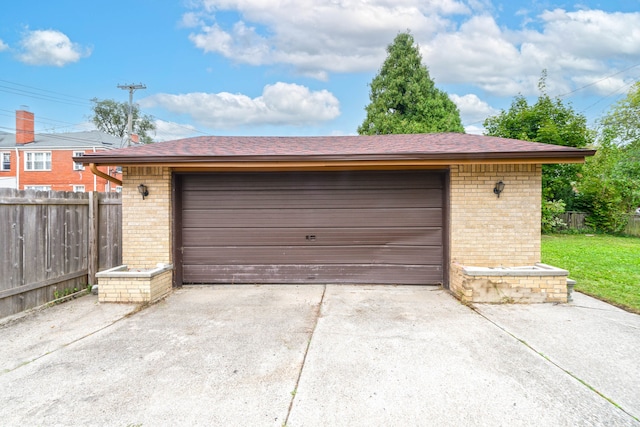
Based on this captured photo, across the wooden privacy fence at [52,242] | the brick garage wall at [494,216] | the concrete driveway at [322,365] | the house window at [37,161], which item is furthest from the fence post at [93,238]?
the house window at [37,161]

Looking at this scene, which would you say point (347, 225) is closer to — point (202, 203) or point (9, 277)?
point (202, 203)

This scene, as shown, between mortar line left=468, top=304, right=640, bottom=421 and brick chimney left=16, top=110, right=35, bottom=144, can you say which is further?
brick chimney left=16, top=110, right=35, bottom=144

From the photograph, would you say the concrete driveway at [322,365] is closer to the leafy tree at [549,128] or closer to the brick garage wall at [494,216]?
the brick garage wall at [494,216]

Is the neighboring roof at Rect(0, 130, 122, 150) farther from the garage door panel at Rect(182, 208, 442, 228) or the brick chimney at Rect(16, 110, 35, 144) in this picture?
the garage door panel at Rect(182, 208, 442, 228)

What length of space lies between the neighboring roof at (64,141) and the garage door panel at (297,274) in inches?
931

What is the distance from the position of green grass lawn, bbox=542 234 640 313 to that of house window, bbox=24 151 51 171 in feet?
96.3

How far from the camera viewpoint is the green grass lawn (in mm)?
5082

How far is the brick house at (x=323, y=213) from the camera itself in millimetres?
5047

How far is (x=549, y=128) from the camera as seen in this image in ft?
42.4

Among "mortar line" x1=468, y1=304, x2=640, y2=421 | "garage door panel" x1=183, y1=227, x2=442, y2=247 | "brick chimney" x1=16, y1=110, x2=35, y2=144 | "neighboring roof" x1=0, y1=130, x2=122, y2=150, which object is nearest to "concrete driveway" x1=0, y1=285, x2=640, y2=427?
"mortar line" x1=468, y1=304, x2=640, y2=421

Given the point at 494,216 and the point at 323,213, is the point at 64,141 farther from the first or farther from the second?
the point at 494,216

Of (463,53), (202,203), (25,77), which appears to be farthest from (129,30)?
(25,77)

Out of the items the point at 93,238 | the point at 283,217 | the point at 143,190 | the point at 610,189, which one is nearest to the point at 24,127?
the point at 93,238

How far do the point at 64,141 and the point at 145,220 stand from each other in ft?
80.7
